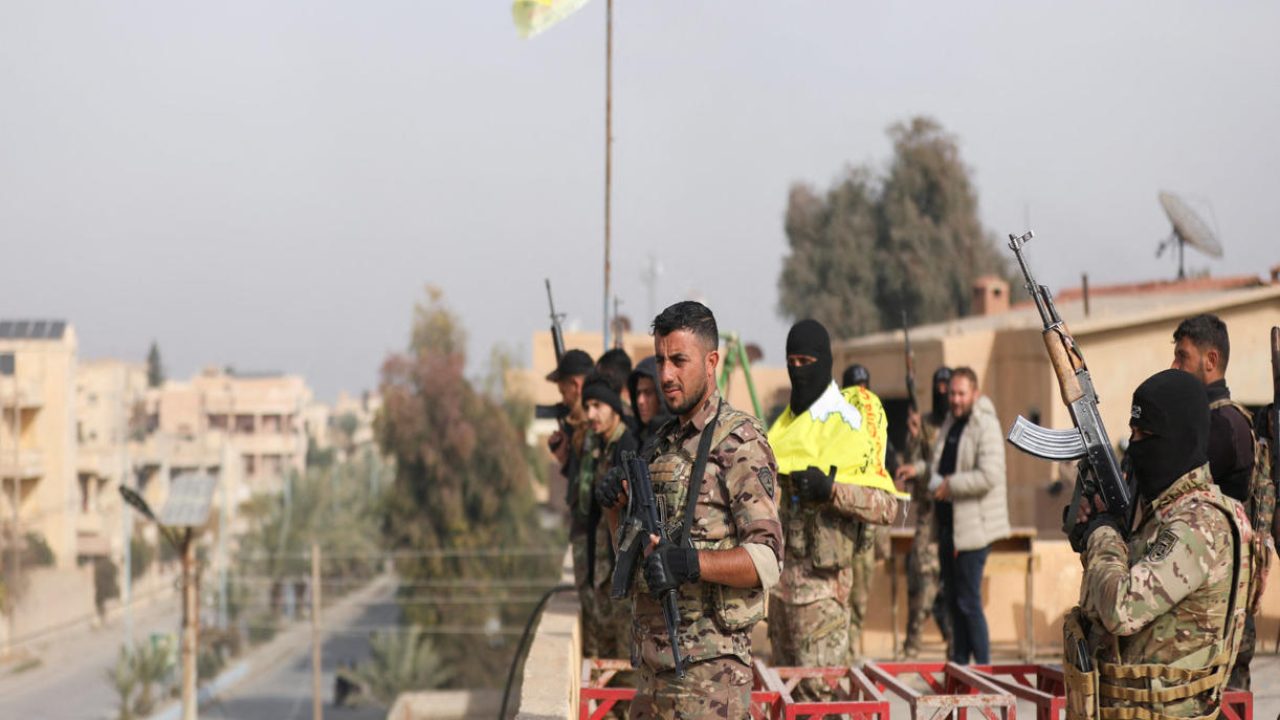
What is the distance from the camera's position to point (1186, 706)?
3.71m

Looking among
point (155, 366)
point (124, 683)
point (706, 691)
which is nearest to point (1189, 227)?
point (706, 691)

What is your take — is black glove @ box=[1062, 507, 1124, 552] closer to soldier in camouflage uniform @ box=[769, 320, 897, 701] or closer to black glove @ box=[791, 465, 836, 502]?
black glove @ box=[791, 465, 836, 502]

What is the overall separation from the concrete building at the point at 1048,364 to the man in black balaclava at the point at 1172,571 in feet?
29.7

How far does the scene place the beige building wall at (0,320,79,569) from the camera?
156 feet

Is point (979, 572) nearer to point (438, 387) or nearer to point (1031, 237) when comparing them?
point (1031, 237)

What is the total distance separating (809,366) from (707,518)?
2.04m

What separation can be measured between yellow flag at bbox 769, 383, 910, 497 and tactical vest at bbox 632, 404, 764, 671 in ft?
5.99

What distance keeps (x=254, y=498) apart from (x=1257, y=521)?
6307 centimetres

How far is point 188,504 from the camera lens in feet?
68.4

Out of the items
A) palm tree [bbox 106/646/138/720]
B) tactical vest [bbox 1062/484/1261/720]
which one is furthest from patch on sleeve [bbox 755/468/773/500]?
palm tree [bbox 106/646/138/720]

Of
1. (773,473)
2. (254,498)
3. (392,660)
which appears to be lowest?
(392,660)

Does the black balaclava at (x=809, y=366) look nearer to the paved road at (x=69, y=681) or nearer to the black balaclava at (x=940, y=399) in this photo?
the black balaclava at (x=940, y=399)

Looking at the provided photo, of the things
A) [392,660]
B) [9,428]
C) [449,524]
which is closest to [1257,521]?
[392,660]

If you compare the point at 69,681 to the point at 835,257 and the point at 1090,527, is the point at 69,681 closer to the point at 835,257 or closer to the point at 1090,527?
the point at 835,257
